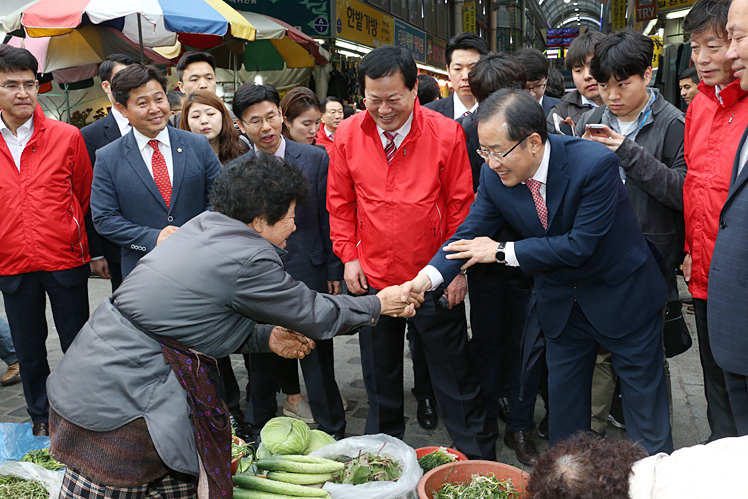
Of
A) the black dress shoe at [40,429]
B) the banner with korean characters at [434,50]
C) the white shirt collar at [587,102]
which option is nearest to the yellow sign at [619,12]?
the banner with korean characters at [434,50]

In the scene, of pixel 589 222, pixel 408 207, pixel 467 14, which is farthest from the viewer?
pixel 467 14

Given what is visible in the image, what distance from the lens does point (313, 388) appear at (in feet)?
12.0

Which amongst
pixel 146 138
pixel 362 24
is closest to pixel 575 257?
pixel 146 138

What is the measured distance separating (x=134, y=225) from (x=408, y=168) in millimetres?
1618

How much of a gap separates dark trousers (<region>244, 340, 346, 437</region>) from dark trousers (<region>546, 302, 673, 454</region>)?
1.36 meters

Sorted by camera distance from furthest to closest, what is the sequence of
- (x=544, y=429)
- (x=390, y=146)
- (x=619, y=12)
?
(x=619, y=12)
(x=544, y=429)
(x=390, y=146)

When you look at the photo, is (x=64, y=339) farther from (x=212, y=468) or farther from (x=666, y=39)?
(x=666, y=39)

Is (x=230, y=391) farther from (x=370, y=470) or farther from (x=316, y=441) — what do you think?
(x=370, y=470)

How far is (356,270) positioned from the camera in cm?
338

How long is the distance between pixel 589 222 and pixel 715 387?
1.23 metres

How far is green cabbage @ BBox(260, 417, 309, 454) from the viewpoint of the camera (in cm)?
296

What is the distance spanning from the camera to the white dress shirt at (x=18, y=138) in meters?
3.68

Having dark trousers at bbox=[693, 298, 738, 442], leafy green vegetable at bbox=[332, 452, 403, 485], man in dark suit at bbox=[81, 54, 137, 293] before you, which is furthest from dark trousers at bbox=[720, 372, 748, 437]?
man in dark suit at bbox=[81, 54, 137, 293]

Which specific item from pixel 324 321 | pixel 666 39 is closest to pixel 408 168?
pixel 324 321
